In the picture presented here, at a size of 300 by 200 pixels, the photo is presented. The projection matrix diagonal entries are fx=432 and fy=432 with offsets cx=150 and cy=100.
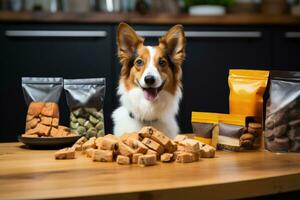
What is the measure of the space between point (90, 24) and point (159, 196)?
2183 millimetres

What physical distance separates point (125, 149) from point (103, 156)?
6cm

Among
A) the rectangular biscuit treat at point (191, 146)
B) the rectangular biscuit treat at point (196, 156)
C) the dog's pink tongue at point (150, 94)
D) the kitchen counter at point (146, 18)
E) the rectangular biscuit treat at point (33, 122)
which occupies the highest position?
the kitchen counter at point (146, 18)

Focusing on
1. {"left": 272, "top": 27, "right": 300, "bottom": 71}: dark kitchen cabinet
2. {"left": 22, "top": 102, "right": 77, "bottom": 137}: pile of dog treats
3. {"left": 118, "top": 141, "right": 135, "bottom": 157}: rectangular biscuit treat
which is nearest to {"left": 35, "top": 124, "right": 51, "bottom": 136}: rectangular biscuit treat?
{"left": 22, "top": 102, "right": 77, "bottom": 137}: pile of dog treats

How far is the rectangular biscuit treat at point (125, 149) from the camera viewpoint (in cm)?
116

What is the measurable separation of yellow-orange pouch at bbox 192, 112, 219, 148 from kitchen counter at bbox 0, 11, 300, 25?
159 cm

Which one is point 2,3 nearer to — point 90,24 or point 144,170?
point 90,24

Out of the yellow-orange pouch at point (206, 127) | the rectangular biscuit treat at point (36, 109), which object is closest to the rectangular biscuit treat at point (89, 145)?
the rectangular biscuit treat at point (36, 109)

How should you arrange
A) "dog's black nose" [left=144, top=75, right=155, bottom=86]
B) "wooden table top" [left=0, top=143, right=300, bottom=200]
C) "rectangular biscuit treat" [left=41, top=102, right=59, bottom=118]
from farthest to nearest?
"dog's black nose" [left=144, top=75, right=155, bottom=86]
"rectangular biscuit treat" [left=41, top=102, right=59, bottom=118]
"wooden table top" [left=0, top=143, right=300, bottom=200]

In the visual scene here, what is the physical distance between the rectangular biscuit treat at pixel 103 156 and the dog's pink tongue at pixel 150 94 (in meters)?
0.60

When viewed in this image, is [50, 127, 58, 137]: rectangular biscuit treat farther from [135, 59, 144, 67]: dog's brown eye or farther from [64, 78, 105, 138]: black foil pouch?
[135, 59, 144, 67]: dog's brown eye

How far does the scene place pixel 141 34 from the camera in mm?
2945

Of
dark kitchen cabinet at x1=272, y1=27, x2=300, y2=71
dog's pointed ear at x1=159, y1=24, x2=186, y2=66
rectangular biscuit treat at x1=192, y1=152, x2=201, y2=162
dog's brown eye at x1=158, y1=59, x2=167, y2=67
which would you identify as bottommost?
rectangular biscuit treat at x1=192, y1=152, x2=201, y2=162

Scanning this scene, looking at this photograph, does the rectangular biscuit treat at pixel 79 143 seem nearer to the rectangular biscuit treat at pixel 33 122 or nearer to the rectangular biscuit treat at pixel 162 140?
the rectangular biscuit treat at pixel 33 122

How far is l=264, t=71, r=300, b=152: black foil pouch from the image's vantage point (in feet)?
4.31
